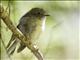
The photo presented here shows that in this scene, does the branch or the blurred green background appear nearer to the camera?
the branch

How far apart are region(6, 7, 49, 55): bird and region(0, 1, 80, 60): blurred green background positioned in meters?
0.01

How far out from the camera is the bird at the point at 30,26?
2.34 feet

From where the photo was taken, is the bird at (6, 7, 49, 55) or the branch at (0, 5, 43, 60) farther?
the bird at (6, 7, 49, 55)

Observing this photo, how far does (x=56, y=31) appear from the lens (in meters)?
0.84

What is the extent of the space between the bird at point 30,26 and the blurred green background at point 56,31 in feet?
0.05

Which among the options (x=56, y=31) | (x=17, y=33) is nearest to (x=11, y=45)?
(x=17, y=33)

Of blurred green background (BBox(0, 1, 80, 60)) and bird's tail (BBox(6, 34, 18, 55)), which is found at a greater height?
bird's tail (BBox(6, 34, 18, 55))

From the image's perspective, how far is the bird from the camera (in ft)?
2.34

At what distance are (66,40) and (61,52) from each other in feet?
0.16

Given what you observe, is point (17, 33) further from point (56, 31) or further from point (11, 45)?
point (56, 31)

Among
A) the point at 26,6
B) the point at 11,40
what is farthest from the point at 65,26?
the point at 11,40

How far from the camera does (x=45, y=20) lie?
0.82 meters

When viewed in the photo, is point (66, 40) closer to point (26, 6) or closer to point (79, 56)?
point (79, 56)

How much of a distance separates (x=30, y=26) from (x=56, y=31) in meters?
0.09
